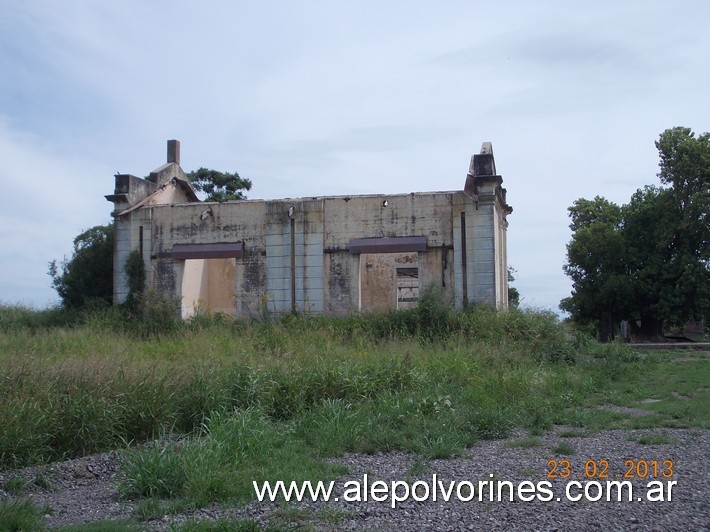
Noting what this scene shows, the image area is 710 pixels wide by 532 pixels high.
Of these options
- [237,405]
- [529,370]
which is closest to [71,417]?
[237,405]

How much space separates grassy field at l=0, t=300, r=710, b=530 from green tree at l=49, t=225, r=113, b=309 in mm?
5640

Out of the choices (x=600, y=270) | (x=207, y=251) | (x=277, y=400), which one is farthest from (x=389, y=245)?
(x=600, y=270)

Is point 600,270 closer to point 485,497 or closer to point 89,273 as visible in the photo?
point 89,273

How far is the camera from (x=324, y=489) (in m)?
6.21

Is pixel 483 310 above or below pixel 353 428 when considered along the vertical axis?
above

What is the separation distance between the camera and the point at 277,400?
32.4ft

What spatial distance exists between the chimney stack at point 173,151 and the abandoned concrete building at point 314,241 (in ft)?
5.80

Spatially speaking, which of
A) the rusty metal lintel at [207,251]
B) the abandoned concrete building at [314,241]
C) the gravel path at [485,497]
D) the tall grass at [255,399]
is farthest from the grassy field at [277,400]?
the rusty metal lintel at [207,251]

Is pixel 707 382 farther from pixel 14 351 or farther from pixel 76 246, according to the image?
pixel 76 246

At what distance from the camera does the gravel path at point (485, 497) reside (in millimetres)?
5441

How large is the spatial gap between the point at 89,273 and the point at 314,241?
710 cm

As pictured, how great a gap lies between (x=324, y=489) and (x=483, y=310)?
11465mm

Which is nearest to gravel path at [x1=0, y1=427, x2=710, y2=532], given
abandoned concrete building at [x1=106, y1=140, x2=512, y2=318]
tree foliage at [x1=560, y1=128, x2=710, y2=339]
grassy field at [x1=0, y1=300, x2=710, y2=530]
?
grassy field at [x1=0, y1=300, x2=710, y2=530]

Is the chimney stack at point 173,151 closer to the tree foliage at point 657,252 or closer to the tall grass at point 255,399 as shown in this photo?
the tall grass at point 255,399
